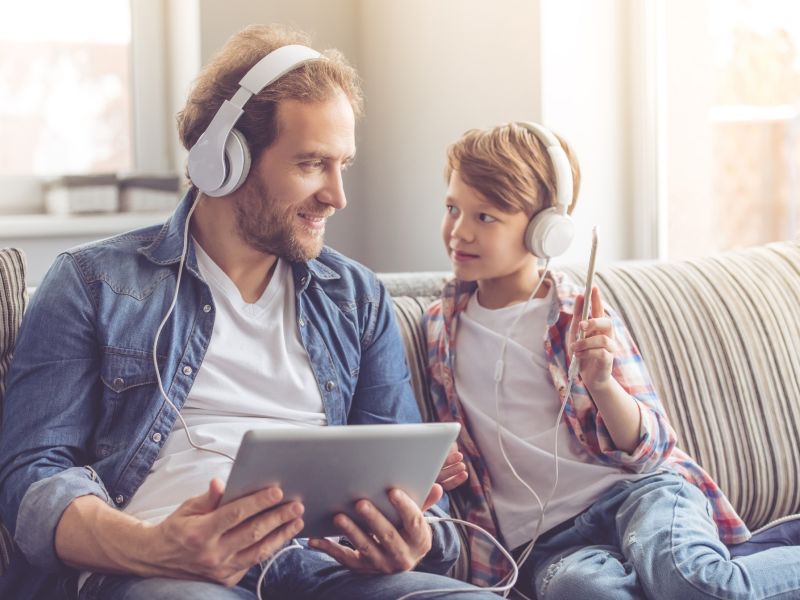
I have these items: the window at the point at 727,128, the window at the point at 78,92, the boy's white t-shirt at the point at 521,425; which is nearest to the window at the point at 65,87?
the window at the point at 78,92

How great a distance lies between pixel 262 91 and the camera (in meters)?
1.39

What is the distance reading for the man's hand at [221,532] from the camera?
1.07 metres

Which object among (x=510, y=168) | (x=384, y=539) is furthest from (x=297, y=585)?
(x=510, y=168)

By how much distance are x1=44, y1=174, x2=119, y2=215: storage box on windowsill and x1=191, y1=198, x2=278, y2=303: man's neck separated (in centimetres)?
133

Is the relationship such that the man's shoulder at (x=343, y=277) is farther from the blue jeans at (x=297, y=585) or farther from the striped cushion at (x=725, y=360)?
the blue jeans at (x=297, y=585)

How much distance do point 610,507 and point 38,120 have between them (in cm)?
193

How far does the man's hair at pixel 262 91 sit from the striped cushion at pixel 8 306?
292 mm

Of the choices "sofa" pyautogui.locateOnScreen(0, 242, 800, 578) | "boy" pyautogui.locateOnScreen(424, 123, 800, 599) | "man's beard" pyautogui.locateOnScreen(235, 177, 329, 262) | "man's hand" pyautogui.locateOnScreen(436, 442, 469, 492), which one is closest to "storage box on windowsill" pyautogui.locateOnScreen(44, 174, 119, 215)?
"sofa" pyautogui.locateOnScreen(0, 242, 800, 578)

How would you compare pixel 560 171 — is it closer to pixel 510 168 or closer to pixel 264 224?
pixel 510 168

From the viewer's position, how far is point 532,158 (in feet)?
5.35

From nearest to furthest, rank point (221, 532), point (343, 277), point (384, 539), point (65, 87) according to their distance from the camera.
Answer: point (221, 532) < point (384, 539) < point (343, 277) < point (65, 87)

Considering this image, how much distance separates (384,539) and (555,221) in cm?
62

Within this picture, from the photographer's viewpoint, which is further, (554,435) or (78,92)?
(78,92)

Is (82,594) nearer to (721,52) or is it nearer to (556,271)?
(556,271)
